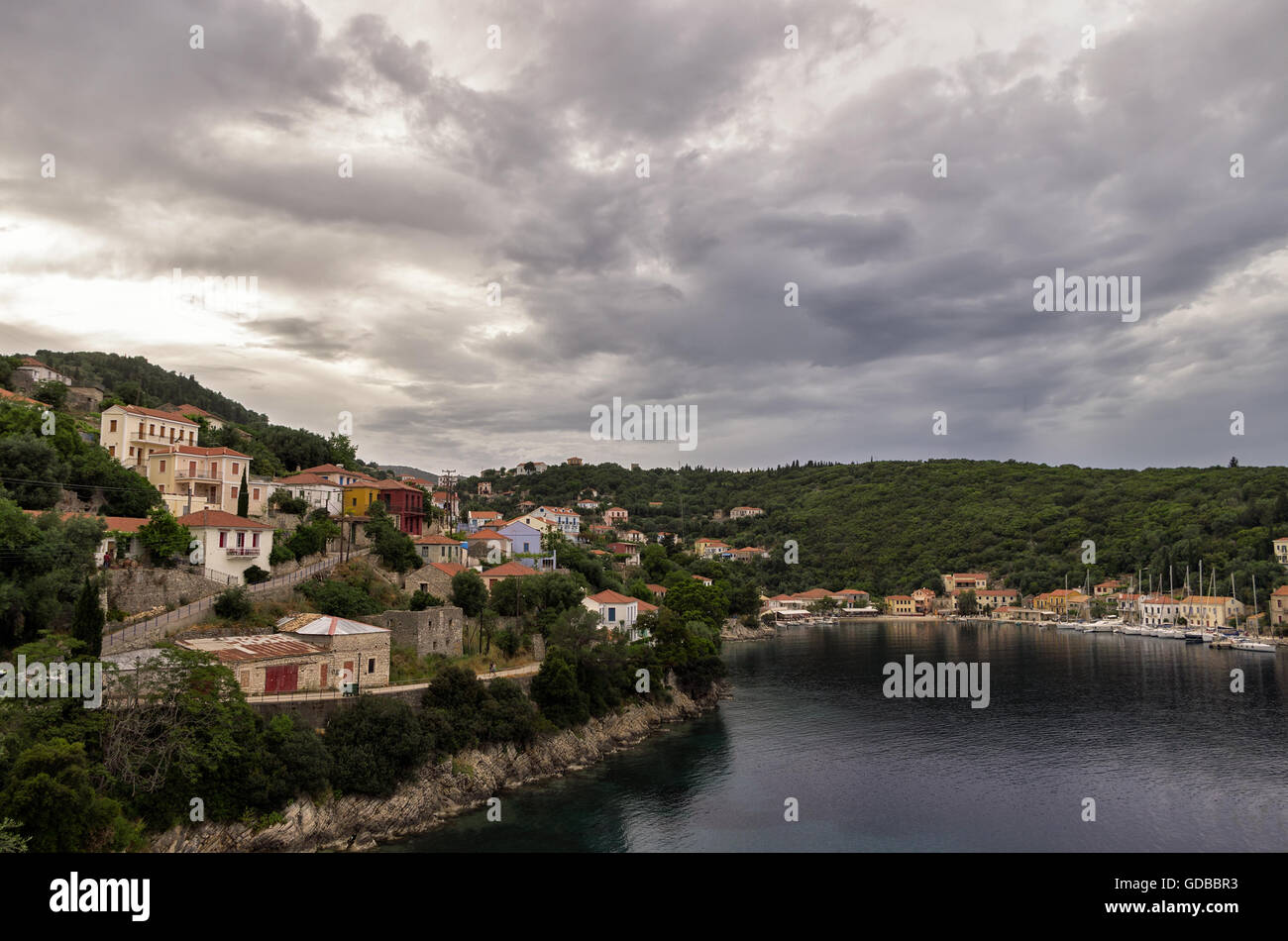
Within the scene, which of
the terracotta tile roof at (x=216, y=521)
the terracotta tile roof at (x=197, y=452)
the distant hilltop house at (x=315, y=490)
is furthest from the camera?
the distant hilltop house at (x=315, y=490)

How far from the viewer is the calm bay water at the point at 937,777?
25.8 meters

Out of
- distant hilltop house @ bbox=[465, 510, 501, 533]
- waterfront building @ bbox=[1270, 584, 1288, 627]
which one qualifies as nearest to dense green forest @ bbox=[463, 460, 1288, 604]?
waterfront building @ bbox=[1270, 584, 1288, 627]

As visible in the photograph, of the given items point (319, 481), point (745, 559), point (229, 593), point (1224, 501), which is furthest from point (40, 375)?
point (1224, 501)

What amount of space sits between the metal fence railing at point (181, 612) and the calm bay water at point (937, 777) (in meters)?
11.8

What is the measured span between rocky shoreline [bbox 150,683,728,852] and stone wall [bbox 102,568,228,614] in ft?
38.9

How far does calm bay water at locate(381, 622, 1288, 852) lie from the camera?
84.7 ft

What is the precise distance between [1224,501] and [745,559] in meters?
68.9

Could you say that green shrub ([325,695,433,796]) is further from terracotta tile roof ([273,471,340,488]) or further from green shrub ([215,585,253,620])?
terracotta tile roof ([273,471,340,488])

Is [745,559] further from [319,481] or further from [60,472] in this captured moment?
[60,472]

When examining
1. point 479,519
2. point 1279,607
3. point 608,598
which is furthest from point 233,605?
point 1279,607

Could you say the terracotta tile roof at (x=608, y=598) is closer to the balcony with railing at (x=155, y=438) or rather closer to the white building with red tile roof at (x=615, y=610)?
the white building with red tile roof at (x=615, y=610)

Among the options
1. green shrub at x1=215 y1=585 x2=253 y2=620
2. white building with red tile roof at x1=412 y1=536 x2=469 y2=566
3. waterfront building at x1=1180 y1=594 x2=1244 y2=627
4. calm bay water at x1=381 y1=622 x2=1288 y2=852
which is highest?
white building with red tile roof at x1=412 y1=536 x2=469 y2=566

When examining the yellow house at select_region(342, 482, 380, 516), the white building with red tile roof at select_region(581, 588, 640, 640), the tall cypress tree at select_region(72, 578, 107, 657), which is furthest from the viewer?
the white building with red tile roof at select_region(581, 588, 640, 640)

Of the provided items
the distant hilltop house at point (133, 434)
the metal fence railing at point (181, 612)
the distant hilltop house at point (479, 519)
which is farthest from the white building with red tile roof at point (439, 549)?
the distant hilltop house at point (479, 519)
